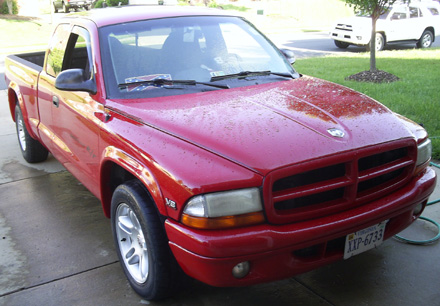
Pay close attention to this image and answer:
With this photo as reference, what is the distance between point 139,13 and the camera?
13.9 ft

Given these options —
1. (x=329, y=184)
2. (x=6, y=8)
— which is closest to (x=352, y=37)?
(x=329, y=184)

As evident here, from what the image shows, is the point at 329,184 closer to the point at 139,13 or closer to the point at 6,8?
the point at 139,13

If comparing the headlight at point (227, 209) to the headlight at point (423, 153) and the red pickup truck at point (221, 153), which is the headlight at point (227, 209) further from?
the headlight at point (423, 153)

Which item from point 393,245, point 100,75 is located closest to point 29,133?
point 100,75

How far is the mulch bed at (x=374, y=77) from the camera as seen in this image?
10.2 metres

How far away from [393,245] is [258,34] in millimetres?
2187

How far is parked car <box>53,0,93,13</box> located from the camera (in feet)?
108

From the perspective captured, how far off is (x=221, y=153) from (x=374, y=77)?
330 inches

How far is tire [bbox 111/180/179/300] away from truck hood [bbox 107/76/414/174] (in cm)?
47

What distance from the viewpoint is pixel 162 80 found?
12.4 ft

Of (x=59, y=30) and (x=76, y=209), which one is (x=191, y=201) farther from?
(x=59, y=30)

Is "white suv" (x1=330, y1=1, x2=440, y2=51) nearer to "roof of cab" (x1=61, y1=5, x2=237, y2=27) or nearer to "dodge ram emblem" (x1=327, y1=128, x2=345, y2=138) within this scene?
"roof of cab" (x1=61, y1=5, x2=237, y2=27)

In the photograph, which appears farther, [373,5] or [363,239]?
[373,5]

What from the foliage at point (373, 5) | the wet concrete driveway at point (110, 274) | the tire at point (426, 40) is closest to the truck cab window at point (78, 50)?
the wet concrete driveway at point (110, 274)
